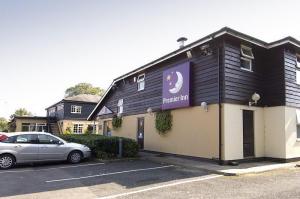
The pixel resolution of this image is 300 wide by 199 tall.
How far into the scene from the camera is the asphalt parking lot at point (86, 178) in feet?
27.5

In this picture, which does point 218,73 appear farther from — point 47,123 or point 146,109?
→ point 47,123

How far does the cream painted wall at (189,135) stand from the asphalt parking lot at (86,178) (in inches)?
81.3

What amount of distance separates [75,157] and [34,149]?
6.20 feet

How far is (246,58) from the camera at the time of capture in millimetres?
14203

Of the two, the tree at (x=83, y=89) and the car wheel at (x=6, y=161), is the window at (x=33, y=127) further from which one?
the car wheel at (x=6, y=161)

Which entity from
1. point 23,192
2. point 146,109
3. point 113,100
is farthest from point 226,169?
point 113,100

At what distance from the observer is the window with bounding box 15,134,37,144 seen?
42.1 feet

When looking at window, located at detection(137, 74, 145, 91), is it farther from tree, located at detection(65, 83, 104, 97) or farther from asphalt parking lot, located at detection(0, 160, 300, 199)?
tree, located at detection(65, 83, 104, 97)

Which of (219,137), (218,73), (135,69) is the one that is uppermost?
(135,69)

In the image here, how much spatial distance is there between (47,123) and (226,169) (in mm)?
39104

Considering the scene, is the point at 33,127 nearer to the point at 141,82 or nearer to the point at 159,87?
the point at 141,82

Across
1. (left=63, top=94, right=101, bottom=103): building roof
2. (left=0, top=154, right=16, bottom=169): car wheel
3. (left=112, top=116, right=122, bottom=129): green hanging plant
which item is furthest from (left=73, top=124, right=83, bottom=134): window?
(left=0, top=154, right=16, bottom=169): car wheel

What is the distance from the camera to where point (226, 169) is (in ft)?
37.3

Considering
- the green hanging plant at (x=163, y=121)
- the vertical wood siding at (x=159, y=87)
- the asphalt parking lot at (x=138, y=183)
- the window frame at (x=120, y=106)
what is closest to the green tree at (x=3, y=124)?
the vertical wood siding at (x=159, y=87)
